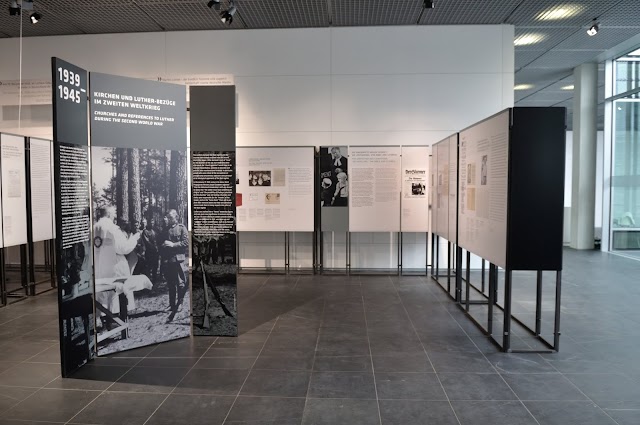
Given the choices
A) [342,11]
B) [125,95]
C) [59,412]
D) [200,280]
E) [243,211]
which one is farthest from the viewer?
[243,211]

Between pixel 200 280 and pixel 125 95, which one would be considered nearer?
pixel 125 95

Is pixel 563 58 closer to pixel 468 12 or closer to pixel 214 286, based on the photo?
pixel 468 12

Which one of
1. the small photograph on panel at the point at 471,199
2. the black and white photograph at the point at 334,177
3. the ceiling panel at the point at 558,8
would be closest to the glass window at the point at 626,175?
the ceiling panel at the point at 558,8

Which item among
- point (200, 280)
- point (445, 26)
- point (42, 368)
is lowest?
point (42, 368)

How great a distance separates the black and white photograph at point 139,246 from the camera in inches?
155

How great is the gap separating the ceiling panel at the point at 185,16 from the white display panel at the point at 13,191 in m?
2.91

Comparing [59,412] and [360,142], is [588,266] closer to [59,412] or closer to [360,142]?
[360,142]

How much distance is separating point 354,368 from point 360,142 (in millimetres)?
5036

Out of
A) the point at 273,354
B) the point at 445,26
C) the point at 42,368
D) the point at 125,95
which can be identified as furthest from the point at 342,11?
the point at 42,368

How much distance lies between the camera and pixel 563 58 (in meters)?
9.75

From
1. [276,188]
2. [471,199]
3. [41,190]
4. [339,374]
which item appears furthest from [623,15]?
[41,190]

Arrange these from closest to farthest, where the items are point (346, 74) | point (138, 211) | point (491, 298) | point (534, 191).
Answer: point (534, 191), point (138, 211), point (491, 298), point (346, 74)

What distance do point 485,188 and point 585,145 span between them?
7.61m

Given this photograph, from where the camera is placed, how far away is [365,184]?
24.7 ft
